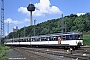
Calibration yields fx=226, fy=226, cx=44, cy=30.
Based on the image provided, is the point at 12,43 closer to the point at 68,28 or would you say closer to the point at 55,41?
the point at 68,28

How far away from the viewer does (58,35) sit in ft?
141

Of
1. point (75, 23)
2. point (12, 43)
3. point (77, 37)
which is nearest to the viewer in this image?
point (77, 37)

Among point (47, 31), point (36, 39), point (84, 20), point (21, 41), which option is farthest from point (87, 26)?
point (36, 39)

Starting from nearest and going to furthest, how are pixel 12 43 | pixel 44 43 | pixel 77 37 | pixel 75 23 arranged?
pixel 77 37
pixel 44 43
pixel 12 43
pixel 75 23

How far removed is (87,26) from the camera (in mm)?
84812

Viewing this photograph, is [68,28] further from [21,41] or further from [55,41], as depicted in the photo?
[55,41]

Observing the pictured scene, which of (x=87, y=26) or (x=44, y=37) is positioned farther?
(x=87, y=26)

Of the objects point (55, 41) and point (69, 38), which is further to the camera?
point (55, 41)

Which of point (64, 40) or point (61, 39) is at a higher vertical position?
point (61, 39)

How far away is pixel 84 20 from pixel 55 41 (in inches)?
1767

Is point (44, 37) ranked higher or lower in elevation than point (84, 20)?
lower

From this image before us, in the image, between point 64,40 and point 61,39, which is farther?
point 61,39

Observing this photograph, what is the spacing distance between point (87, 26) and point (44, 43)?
3808cm

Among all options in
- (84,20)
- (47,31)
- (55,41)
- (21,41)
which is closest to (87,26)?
(84,20)
